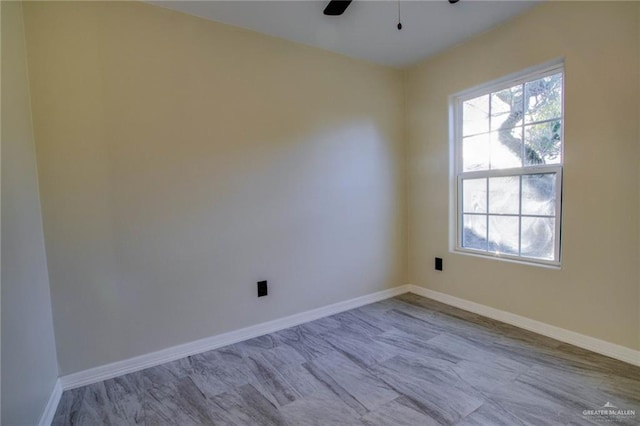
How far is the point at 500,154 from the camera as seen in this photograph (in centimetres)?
249

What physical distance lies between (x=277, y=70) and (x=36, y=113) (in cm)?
153

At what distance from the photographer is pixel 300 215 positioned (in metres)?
2.52

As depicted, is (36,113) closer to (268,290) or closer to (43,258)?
(43,258)

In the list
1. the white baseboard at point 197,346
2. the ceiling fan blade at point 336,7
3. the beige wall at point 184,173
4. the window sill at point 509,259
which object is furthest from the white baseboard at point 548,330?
the ceiling fan blade at point 336,7

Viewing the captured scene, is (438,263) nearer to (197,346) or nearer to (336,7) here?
(197,346)

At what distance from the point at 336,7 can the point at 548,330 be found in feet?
8.71

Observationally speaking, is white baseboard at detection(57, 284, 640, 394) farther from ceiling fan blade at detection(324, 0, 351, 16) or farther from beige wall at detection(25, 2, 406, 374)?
ceiling fan blade at detection(324, 0, 351, 16)

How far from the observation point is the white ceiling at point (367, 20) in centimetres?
203

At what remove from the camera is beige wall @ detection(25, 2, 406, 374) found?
5.69ft

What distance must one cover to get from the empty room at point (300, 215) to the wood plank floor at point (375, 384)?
14mm

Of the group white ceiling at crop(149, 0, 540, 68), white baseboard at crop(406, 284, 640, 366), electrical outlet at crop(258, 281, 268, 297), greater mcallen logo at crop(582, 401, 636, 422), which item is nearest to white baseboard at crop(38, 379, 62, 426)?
electrical outlet at crop(258, 281, 268, 297)

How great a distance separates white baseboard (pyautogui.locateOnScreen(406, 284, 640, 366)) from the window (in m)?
0.46

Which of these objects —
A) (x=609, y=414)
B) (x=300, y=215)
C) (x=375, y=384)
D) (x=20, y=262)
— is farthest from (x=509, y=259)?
(x=20, y=262)

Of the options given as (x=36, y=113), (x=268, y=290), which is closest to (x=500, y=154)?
(x=268, y=290)
